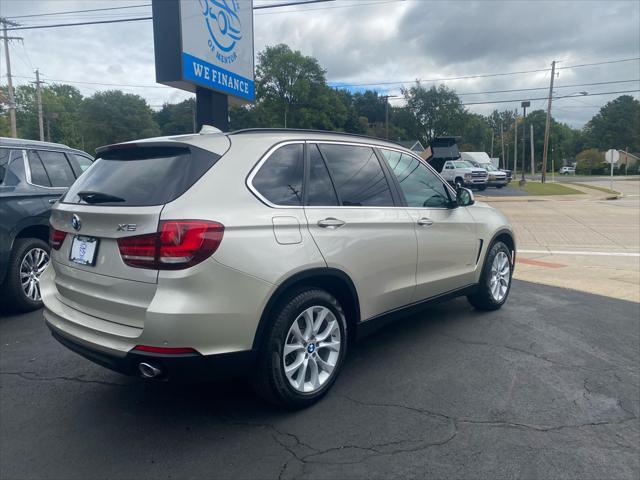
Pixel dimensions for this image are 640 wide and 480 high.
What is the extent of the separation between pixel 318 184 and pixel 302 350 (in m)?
1.12

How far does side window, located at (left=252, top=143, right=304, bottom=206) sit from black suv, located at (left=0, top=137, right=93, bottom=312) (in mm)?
3472

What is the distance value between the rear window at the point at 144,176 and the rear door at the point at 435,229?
5.97 feet

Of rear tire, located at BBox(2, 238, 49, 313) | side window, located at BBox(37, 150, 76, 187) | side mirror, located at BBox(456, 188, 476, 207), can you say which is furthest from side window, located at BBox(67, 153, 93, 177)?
side mirror, located at BBox(456, 188, 476, 207)

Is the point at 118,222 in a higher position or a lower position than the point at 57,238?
higher

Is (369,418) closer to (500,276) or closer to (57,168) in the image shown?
(500,276)

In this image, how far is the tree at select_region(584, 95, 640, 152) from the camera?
9706cm

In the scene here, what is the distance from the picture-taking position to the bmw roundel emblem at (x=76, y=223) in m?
2.96

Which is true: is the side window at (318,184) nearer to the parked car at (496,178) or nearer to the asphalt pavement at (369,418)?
the asphalt pavement at (369,418)

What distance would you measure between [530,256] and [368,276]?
7590mm

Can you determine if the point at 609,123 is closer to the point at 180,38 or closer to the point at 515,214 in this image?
the point at 515,214

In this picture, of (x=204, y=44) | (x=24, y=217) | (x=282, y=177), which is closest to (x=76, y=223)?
(x=282, y=177)

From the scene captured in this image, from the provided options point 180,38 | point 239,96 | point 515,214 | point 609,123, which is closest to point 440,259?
point 180,38

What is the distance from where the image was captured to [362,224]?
135 inches

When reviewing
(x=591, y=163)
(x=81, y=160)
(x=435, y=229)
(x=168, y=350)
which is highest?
(x=591, y=163)
